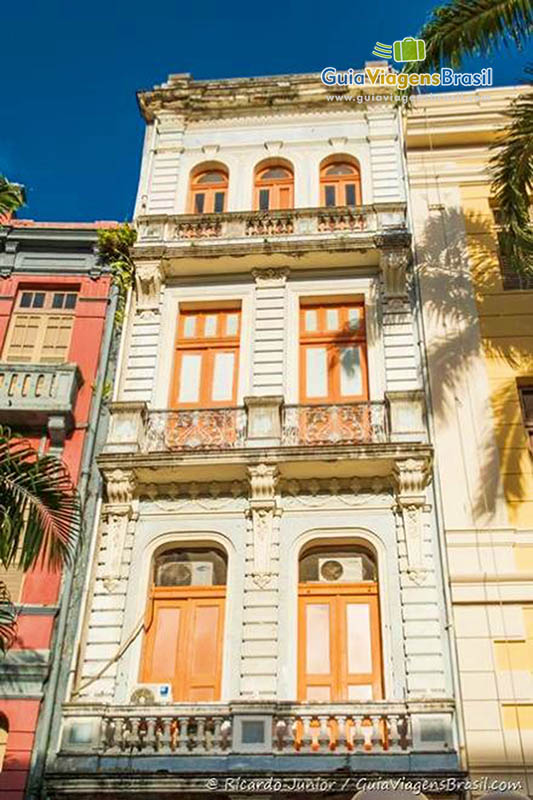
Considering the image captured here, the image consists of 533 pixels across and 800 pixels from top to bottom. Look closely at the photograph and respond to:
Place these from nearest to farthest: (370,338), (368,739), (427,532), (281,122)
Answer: (368,739) < (427,532) < (370,338) < (281,122)

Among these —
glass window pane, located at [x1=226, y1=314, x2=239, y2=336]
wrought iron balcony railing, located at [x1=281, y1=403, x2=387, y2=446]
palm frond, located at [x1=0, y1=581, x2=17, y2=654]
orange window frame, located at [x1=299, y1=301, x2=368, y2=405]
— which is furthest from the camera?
glass window pane, located at [x1=226, y1=314, x2=239, y2=336]

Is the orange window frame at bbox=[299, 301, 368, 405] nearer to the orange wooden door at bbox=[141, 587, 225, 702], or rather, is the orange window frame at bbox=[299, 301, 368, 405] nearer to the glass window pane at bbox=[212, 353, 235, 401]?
the glass window pane at bbox=[212, 353, 235, 401]

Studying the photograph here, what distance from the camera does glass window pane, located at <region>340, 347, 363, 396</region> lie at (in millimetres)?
14547

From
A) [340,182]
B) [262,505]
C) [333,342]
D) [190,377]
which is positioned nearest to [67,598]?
[262,505]

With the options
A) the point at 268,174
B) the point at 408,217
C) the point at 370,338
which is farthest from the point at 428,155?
the point at 370,338

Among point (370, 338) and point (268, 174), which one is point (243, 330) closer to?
point (370, 338)

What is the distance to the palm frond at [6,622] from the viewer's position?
407 inches

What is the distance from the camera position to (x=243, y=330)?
15273mm

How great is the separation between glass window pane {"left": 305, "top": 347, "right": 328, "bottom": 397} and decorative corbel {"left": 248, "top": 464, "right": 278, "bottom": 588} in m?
2.20

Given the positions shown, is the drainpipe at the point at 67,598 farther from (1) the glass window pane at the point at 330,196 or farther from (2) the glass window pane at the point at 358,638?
(1) the glass window pane at the point at 330,196

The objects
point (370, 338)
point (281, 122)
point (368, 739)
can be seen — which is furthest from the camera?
point (281, 122)

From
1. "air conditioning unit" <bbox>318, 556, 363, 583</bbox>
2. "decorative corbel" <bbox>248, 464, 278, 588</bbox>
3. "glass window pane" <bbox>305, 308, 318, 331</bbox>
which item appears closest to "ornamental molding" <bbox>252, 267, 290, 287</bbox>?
"glass window pane" <bbox>305, 308, 318, 331</bbox>

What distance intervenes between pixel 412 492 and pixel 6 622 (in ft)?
20.4

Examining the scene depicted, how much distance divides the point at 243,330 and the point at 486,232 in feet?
16.4
